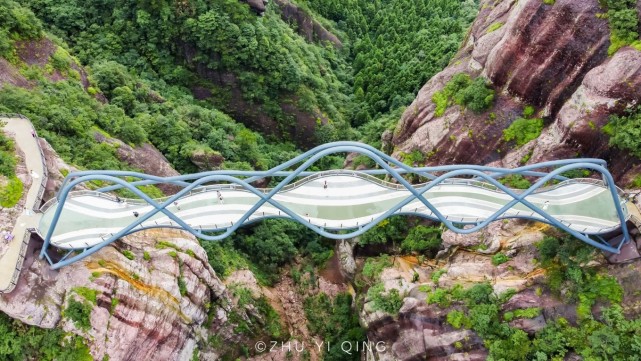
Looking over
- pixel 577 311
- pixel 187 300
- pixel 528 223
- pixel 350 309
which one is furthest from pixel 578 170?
pixel 187 300

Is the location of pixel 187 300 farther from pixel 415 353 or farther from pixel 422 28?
pixel 422 28

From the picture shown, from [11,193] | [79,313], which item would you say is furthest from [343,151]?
[11,193]

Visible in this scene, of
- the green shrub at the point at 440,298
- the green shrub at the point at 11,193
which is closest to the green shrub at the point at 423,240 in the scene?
the green shrub at the point at 440,298

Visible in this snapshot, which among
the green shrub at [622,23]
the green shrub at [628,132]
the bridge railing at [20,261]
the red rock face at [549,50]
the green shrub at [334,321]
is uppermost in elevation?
the green shrub at [622,23]

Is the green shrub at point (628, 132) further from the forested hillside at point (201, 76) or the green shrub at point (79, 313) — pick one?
the green shrub at point (79, 313)

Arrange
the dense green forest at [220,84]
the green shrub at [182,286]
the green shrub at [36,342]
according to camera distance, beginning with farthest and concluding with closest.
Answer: the dense green forest at [220,84]
the green shrub at [182,286]
the green shrub at [36,342]

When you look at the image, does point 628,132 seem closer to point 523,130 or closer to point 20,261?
point 523,130
